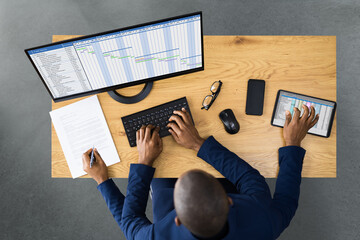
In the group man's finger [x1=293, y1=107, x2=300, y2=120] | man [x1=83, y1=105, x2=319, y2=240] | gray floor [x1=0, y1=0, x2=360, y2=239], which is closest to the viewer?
man [x1=83, y1=105, x2=319, y2=240]

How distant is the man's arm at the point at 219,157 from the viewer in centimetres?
106

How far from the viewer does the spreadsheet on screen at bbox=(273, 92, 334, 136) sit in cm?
116

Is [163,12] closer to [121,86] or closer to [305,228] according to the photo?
[121,86]

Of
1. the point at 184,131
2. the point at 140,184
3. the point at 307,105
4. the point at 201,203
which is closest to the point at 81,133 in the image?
the point at 140,184

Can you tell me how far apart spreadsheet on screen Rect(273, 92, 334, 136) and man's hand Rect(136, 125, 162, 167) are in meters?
0.56

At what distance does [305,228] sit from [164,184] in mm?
1179

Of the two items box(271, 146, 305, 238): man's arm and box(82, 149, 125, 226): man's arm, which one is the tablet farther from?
box(82, 149, 125, 226): man's arm

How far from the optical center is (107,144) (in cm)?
118

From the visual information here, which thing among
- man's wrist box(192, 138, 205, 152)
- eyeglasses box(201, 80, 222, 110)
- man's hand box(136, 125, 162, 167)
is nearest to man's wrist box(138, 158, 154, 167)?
man's hand box(136, 125, 162, 167)

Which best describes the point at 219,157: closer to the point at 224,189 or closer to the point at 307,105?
the point at 224,189

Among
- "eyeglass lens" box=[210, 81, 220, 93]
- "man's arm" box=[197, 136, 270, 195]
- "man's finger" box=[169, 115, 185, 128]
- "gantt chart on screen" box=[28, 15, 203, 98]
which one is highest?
"gantt chart on screen" box=[28, 15, 203, 98]

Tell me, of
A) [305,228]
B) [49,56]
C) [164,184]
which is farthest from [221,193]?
[305,228]

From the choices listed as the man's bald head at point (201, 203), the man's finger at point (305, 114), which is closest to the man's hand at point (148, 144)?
the man's bald head at point (201, 203)

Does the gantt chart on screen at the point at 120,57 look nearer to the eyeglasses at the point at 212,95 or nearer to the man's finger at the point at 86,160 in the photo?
the eyeglasses at the point at 212,95
